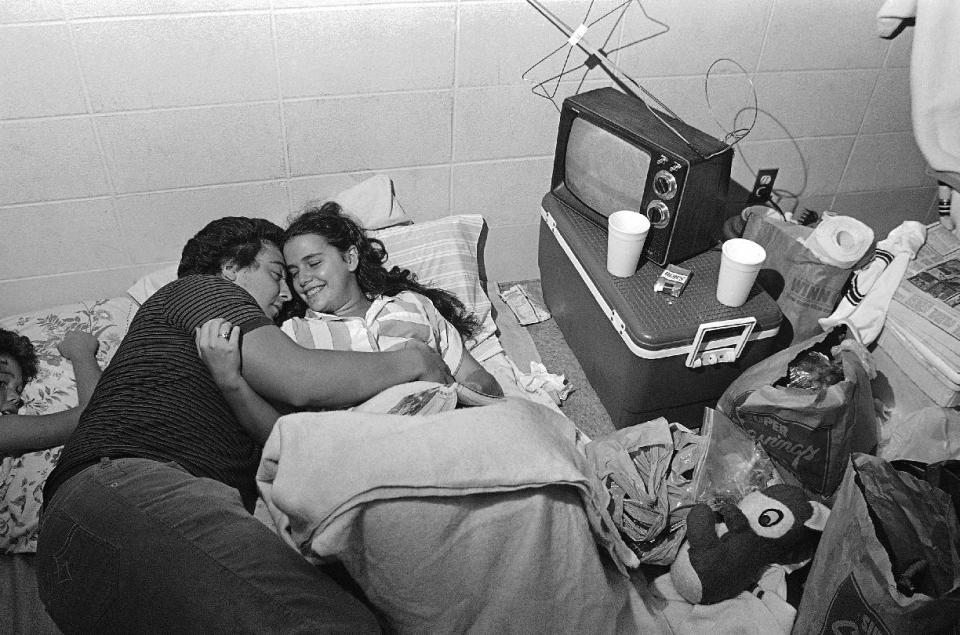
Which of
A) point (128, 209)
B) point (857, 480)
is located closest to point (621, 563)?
point (857, 480)

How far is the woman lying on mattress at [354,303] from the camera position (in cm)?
179

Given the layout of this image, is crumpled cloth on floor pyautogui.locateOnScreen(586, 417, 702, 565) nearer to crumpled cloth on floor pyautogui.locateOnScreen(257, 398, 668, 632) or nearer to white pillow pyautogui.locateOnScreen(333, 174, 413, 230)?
crumpled cloth on floor pyautogui.locateOnScreen(257, 398, 668, 632)

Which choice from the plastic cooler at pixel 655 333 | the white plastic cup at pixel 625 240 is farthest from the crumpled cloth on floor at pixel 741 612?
the white plastic cup at pixel 625 240

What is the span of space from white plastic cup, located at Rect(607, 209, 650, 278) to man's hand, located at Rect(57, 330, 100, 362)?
1412 mm

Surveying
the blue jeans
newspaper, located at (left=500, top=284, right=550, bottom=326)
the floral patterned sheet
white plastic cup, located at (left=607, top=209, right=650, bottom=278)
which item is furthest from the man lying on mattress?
newspaper, located at (left=500, top=284, right=550, bottom=326)

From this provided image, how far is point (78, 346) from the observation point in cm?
190

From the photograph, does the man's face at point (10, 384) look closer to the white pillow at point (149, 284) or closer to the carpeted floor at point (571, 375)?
the white pillow at point (149, 284)

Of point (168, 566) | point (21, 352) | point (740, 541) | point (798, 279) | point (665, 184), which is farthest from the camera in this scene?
point (798, 279)

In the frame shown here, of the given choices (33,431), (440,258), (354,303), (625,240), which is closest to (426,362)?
(354,303)

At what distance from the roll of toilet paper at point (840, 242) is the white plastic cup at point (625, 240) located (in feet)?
1.84

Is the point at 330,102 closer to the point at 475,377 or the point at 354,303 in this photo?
the point at 354,303

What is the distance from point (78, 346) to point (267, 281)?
57 centimetres

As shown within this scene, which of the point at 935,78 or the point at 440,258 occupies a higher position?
the point at 935,78

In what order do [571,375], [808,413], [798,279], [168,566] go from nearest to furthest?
[168,566]
[808,413]
[798,279]
[571,375]
